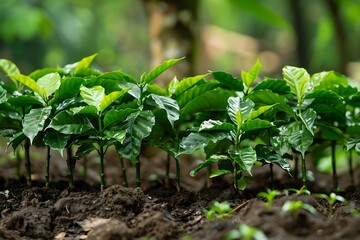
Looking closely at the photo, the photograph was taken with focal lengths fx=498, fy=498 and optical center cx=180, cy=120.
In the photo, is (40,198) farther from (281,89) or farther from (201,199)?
(281,89)

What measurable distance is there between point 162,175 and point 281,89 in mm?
932

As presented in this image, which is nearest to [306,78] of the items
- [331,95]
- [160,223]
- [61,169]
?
[331,95]

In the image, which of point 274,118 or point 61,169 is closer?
point 274,118

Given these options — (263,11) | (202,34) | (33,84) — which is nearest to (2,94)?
(33,84)

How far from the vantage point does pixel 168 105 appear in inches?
87.1

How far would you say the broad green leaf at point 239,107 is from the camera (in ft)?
7.07

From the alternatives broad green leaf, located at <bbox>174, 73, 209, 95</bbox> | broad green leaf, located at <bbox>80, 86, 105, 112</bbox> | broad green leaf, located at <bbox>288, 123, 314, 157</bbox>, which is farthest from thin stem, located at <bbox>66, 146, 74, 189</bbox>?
broad green leaf, located at <bbox>288, 123, 314, 157</bbox>

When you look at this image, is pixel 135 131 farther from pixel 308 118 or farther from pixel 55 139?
pixel 308 118

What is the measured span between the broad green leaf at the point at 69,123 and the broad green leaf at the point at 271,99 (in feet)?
2.46

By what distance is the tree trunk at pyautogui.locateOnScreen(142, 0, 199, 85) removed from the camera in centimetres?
383

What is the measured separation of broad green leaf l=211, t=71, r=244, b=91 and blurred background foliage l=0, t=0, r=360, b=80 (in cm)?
156

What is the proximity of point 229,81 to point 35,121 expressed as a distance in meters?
0.88

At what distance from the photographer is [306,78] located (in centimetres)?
226

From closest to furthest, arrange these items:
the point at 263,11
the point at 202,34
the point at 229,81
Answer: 1. the point at 229,81
2. the point at 263,11
3. the point at 202,34
